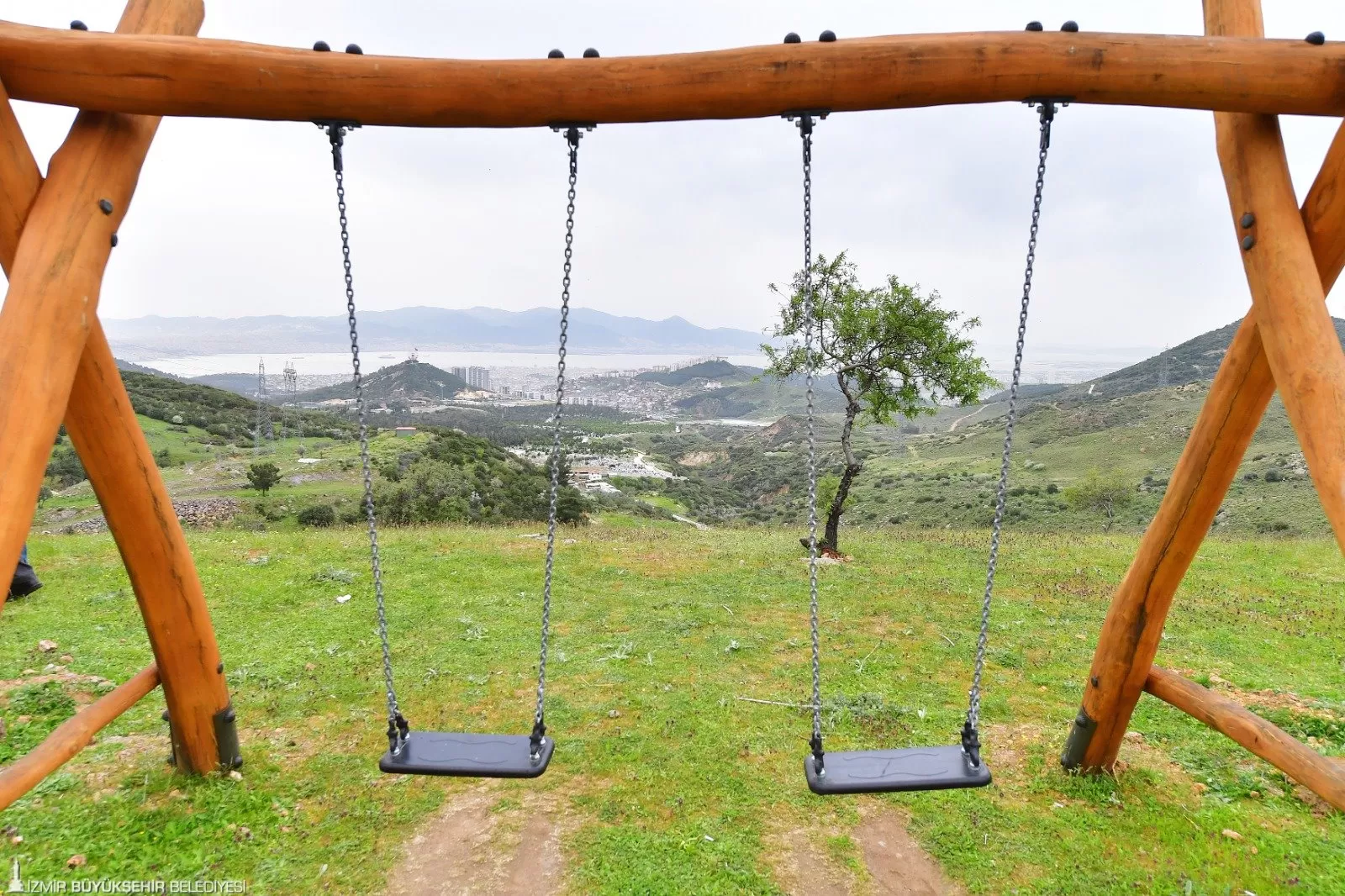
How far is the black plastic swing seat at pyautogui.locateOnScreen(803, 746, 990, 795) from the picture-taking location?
341 centimetres

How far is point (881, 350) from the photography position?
12.1 m

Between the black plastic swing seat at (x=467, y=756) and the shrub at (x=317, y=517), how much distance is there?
21611mm

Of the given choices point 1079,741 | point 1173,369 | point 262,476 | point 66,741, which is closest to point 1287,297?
point 1079,741

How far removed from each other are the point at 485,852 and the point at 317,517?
22246 millimetres

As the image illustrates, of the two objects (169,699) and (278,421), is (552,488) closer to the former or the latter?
(169,699)

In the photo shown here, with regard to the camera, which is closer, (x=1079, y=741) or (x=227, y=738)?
(x=227, y=738)

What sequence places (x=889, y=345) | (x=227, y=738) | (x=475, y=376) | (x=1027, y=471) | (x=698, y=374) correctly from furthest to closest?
(x=698, y=374), (x=475, y=376), (x=1027, y=471), (x=889, y=345), (x=227, y=738)

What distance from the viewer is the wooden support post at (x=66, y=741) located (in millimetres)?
3201

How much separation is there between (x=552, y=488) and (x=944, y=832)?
3.30 meters

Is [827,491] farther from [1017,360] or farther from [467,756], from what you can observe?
[467,756]

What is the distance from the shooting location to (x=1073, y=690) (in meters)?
6.37

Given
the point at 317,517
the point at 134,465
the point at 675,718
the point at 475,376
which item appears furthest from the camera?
the point at 475,376

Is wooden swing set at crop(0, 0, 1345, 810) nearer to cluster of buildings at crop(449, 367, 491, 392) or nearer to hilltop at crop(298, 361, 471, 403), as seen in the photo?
hilltop at crop(298, 361, 471, 403)

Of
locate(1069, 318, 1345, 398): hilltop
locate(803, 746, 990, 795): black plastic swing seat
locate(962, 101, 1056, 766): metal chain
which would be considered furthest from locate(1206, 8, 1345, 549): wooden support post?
locate(1069, 318, 1345, 398): hilltop
